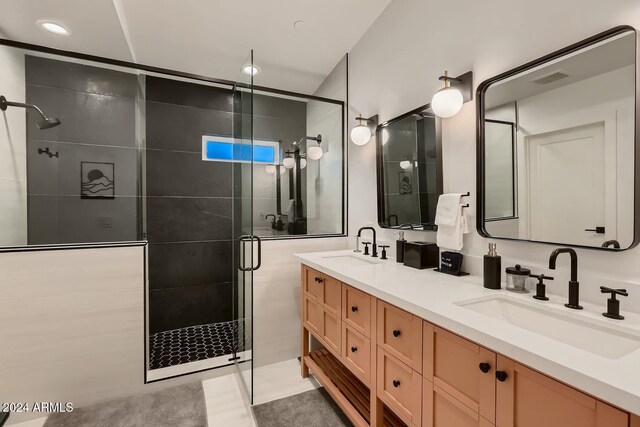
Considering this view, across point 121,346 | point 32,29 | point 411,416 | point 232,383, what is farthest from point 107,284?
point 411,416

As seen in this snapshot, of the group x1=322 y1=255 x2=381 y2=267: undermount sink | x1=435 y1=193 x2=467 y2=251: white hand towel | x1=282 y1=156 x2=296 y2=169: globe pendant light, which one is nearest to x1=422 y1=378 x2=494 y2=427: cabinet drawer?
x1=435 y1=193 x2=467 y2=251: white hand towel

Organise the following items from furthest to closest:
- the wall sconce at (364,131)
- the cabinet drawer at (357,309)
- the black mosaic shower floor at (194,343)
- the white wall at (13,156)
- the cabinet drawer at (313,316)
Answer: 1. the black mosaic shower floor at (194,343)
2. the wall sconce at (364,131)
3. the cabinet drawer at (313,316)
4. the white wall at (13,156)
5. the cabinet drawer at (357,309)

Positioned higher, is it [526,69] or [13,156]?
[526,69]

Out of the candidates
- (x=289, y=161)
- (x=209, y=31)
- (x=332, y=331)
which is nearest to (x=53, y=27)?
(x=209, y=31)

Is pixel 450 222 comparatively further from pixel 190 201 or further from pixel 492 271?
pixel 190 201

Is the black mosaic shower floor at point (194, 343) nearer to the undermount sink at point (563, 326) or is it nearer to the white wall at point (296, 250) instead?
the white wall at point (296, 250)

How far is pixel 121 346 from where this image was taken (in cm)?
211

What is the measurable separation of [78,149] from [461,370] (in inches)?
117

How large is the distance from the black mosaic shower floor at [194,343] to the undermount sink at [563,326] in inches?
74.4

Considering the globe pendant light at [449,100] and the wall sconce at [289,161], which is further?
the wall sconce at [289,161]

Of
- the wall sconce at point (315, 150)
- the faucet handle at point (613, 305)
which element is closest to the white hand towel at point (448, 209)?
the faucet handle at point (613, 305)

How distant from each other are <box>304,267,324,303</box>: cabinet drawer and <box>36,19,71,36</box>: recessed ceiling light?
2.37 metres

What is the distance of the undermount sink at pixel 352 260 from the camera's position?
2188mm

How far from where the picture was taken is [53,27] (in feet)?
6.31
